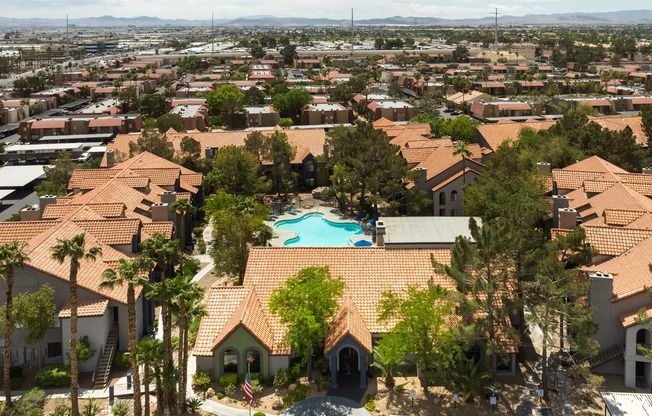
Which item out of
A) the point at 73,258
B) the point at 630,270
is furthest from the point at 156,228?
the point at 630,270

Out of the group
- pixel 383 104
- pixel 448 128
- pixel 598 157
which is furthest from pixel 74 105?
pixel 598 157

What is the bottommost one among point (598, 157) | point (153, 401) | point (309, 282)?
point (153, 401)

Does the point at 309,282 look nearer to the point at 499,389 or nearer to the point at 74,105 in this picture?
the point at 499,389

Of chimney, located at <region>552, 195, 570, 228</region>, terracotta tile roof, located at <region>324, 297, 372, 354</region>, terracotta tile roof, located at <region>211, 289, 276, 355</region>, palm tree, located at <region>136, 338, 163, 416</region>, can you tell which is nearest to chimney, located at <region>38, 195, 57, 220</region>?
terracotta tile roof, located at <region>211, 289, 276, 355</region>

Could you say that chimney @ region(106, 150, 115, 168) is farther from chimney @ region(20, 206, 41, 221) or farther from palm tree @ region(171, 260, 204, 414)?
palm tree @ region(171, 260, 204, 414)

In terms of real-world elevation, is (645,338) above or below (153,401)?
above

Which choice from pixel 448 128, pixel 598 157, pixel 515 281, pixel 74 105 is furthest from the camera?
pixel 74 105

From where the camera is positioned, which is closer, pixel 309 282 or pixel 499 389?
pixel 499 389
